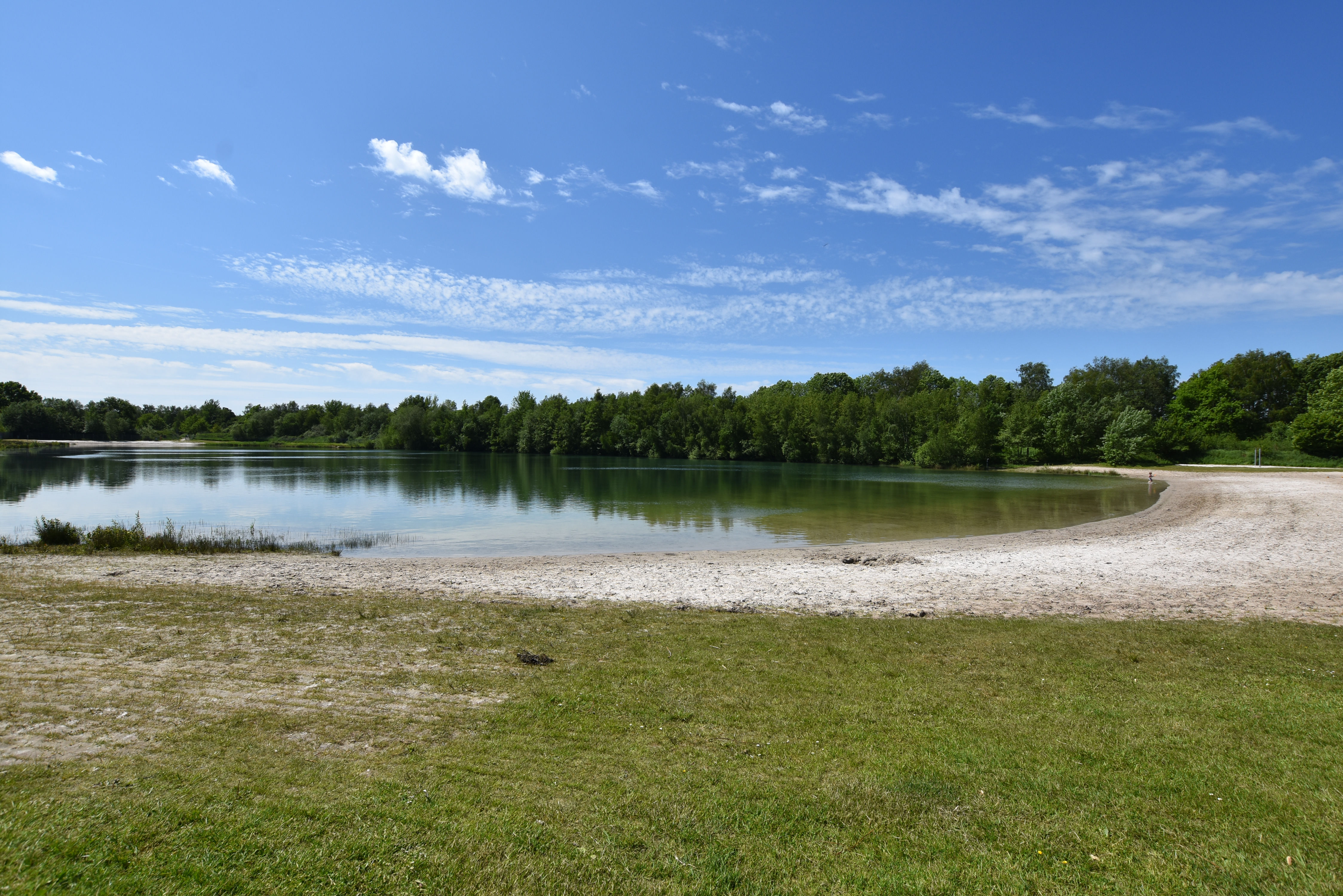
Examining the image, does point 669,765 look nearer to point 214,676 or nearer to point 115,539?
point 214,676

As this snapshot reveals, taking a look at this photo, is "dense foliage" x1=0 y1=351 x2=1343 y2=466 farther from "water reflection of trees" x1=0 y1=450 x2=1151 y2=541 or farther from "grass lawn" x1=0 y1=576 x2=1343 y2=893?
"grass lawn" x1=0 y1=576 x2=1343 y2=893

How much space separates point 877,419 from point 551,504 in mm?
82550

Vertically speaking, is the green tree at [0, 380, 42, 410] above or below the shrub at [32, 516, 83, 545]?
above

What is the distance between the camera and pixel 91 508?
34094 millimetres

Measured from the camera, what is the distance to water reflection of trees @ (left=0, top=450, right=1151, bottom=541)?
32.3m

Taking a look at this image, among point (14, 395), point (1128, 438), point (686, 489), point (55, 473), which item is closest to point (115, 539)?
point (686, 489)

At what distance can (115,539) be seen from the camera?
20203 mm

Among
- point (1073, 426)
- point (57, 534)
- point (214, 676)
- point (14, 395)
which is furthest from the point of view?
point (14, 395)

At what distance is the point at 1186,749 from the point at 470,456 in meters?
122

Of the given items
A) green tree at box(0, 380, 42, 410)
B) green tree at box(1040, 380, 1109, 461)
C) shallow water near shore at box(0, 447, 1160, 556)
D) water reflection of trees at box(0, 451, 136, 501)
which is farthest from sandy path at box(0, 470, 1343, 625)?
green tree at box(0, 380, 42, 410)

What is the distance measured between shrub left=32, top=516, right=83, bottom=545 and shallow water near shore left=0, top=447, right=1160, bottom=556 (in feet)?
17.6

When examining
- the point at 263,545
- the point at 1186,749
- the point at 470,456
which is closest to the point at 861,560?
the point at 1186,749

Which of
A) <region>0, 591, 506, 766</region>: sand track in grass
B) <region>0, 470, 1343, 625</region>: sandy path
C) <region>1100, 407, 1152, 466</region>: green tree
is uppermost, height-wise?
<region>1100, 407, 1152, 466</region>: green tree

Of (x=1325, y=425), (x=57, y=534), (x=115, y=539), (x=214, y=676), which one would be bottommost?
(x=115, y=539)
